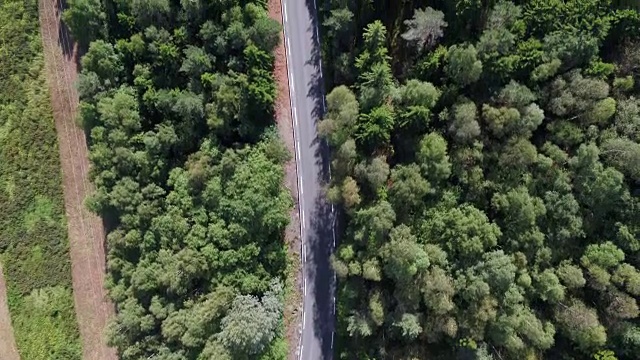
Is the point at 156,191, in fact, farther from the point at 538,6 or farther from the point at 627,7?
the point at 627,7

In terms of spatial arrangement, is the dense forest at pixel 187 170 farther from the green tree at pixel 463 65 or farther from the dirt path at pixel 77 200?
the green tree at pixel 463 65

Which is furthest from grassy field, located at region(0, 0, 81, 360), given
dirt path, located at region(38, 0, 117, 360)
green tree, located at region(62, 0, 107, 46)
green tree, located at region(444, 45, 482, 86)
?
green tree, located at region(444, 45, 482, 86)

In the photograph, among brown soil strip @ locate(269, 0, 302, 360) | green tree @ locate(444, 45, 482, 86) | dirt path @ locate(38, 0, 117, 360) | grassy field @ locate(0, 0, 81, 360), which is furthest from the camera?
grassy field @ locate(0, 0, 81, 360)

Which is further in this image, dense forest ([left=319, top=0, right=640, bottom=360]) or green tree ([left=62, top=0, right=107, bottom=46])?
green tree ([left=62, top=0, right=107, bottom=46])

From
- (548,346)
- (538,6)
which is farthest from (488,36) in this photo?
(548,346)

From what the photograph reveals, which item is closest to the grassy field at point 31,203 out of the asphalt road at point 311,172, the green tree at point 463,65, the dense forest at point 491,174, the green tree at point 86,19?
the green tree at point 86,19

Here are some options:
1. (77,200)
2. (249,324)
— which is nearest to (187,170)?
(77,200)

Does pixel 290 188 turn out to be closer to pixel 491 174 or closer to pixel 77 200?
pixel 491 174

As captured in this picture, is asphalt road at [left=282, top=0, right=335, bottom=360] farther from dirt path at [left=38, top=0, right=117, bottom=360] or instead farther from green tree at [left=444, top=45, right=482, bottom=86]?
dirt path at [left=38, top=0, right=117, bottom=360]
